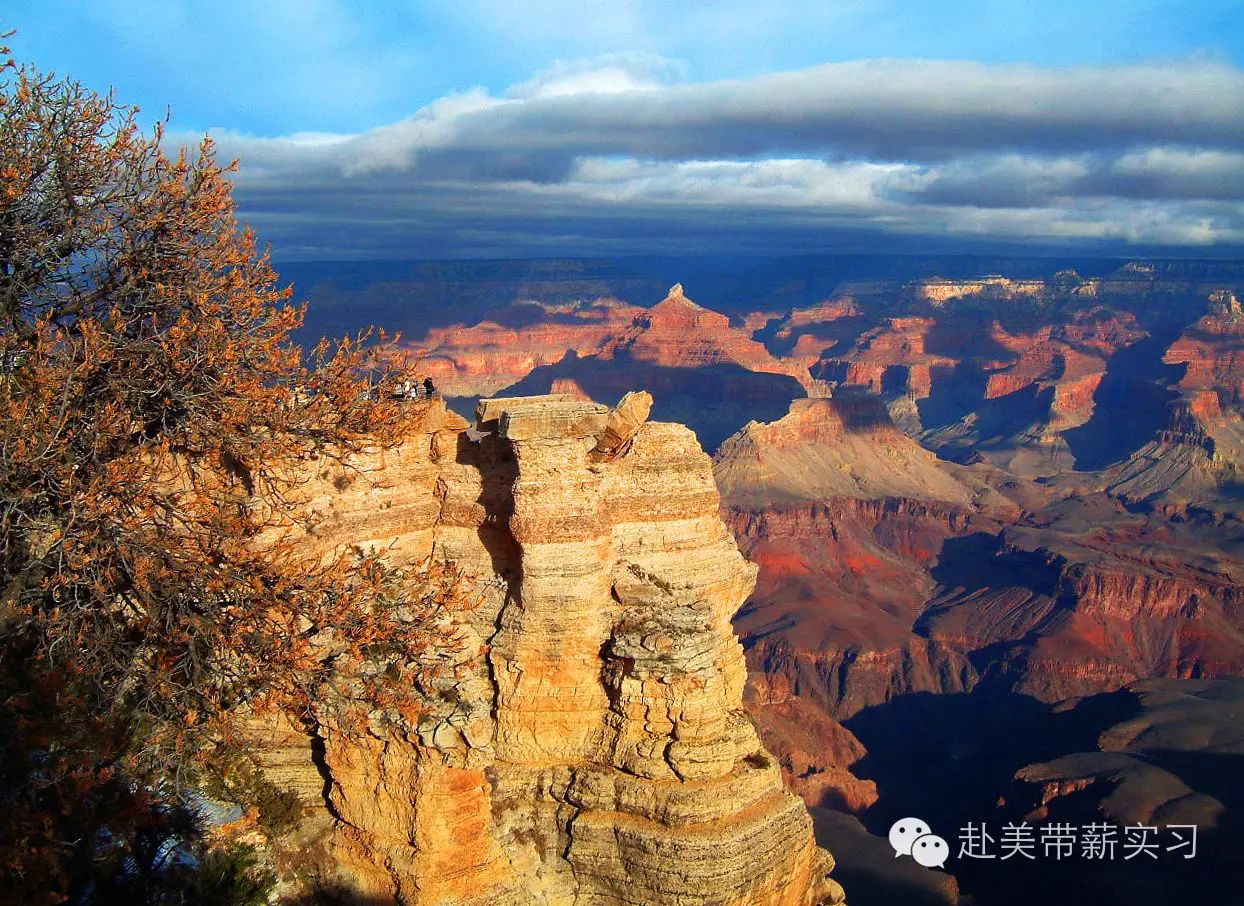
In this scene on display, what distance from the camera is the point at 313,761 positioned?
1545 centimetres

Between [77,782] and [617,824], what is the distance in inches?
308

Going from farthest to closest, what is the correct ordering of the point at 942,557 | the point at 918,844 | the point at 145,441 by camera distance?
1. the point at 942,557
2. the point at 918,844
3. the point at 145,441

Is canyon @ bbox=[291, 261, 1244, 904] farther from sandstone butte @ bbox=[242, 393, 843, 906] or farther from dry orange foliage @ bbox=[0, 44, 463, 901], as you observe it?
dry orange foliage @ bbox=[0, 44, 463, 901]

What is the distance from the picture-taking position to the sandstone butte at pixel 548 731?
569 inches

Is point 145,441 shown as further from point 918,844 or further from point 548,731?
point 918,844

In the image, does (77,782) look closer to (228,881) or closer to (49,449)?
(49,449)

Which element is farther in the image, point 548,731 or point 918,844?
point 918,844

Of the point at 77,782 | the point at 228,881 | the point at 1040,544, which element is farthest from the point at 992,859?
the point at 1040,544

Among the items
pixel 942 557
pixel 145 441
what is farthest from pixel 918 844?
pixel 942 557

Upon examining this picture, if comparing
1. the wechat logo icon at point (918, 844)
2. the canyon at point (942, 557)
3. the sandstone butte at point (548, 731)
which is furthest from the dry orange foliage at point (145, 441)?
the wechat logo icon at point (918, 844)

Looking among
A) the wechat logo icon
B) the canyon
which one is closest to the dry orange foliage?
the canyon

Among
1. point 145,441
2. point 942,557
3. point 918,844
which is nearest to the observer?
point 145,441

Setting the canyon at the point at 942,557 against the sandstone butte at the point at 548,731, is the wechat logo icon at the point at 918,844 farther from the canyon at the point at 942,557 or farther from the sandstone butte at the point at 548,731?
the sandstone butte at the point at 548,731

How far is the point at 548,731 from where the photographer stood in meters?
15.4
